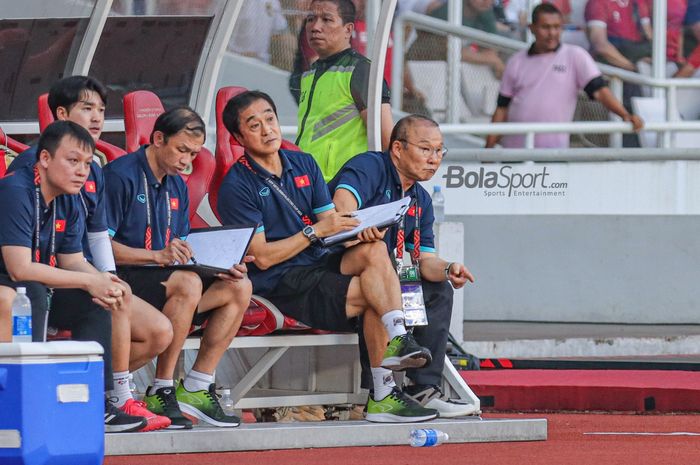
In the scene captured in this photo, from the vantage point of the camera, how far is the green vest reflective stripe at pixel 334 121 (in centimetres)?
1018

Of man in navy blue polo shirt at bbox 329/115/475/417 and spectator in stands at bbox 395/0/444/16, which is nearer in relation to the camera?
man in navy blue polo shirt at bbox 329/115/475/417

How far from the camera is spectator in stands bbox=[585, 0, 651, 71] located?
15422mm

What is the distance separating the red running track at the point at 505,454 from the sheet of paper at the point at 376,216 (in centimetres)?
102

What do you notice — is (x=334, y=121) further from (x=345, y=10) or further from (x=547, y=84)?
(x=547, y=84)

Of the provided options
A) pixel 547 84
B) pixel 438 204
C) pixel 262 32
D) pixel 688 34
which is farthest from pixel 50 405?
pixel 688 34

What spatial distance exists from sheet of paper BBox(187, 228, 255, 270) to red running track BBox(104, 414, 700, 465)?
906 millimetres

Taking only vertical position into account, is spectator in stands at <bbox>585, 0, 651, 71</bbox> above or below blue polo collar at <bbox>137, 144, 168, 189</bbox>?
above

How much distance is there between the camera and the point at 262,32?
11023mm

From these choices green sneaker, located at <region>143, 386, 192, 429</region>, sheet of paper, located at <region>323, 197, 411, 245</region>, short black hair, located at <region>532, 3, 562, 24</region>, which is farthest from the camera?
short black hair, located at <region>532, 3, 562, 24</region>

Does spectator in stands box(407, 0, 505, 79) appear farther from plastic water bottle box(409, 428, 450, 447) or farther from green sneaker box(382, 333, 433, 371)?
plastic water bottle box(409, 428, 450, 447)

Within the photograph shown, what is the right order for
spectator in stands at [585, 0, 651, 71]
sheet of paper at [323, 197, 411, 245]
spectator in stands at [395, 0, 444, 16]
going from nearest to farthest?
sheet of paper at [323, 197, 411, 245] < spectator in stands at [395, 0, 444, 16] < spectator in stands at [585, 0, 651, 71]

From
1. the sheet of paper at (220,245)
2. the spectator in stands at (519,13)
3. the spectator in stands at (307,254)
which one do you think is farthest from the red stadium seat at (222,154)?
the spectator in stands at (519,13)

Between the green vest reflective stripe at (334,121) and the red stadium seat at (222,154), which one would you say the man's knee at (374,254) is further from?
the green vest reflective stripe at (334,121)

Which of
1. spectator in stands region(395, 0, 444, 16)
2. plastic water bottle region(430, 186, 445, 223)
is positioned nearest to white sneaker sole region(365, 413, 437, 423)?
plastic water bottle region(430, 186, 445, 223)
